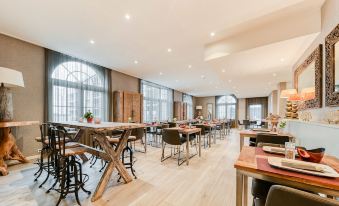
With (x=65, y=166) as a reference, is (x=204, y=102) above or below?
above

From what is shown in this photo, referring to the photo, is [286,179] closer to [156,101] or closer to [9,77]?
[9,77]

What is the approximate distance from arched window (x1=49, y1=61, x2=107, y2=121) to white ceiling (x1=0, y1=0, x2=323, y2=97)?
634 millimetres

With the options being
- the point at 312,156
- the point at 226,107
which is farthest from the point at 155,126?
the point at 226,107

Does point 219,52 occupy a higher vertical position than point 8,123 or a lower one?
higher

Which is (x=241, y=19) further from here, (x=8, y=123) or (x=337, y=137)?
(x=8, y=123)

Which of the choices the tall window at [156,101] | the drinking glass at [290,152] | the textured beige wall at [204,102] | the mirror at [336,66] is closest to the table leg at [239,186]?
the drinking glass at [290,152]

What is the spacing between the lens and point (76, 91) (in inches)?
201

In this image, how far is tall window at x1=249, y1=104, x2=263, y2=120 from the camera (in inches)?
534

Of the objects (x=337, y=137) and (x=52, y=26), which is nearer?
(x=337, y=137)

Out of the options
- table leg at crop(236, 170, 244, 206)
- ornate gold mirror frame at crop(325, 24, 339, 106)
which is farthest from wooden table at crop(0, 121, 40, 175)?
ornate gold mirror frame at crop(325, 24, 339, 106)

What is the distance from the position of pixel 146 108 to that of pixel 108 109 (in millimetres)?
2656

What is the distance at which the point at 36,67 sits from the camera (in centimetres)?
418

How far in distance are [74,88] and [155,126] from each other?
2867 mm

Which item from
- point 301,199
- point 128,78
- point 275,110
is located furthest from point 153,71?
point 275,110
